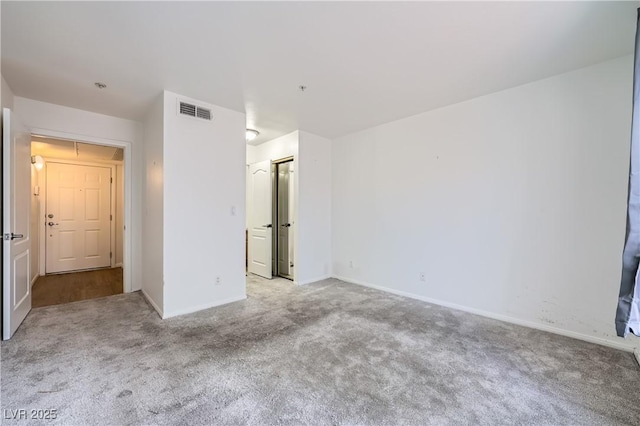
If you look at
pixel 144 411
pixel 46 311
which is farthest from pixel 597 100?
pixel 46 311

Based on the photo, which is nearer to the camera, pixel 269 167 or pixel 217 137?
pixel 217 137

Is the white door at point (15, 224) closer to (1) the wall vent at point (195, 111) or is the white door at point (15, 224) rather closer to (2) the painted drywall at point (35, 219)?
(1) the wall vent at point (195, 111)

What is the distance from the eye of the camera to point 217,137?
3.40 m

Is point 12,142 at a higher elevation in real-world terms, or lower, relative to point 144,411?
higher

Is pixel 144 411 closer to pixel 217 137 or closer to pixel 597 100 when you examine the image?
pixel 217 137

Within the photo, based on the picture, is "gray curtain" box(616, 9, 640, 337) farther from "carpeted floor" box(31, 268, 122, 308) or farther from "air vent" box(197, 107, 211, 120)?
"carpeted floor" box(31, 268, 122, 308)

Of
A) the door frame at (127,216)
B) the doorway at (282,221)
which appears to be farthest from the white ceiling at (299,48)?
the doorway at (282,221)

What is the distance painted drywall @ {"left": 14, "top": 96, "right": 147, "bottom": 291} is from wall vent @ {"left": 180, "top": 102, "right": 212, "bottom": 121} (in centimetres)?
135

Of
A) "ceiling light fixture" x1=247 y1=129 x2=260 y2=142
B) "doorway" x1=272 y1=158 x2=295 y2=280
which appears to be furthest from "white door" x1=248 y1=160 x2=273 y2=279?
"ceiling light fixture" x1=247 y1=129 x2=260 y2=142

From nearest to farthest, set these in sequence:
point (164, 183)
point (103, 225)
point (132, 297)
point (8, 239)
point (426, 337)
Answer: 1. point (8, 239)
2. point (426, 337)
3. point (164, 183)
4. point (132, 297)
5. point (103, 225)

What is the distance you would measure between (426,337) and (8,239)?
3.88 metres

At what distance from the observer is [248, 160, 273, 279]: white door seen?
15.4ft

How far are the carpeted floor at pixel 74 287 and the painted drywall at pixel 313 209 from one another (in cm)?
280

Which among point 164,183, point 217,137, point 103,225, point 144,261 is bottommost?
point 144,261
